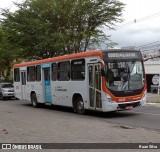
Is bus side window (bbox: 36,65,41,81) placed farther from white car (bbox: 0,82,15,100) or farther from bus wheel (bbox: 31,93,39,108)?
white car (bbox: 0,82,15,100)

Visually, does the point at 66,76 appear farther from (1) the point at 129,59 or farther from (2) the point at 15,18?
(2) the point at 15,18

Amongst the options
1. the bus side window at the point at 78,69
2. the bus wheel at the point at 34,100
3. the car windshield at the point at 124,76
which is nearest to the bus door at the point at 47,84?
the bus wheel at the point at 34,100

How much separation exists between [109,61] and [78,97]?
306cm

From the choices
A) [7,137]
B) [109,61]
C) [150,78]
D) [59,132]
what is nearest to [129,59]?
[109,61]

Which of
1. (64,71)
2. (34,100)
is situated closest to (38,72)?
(34,100)

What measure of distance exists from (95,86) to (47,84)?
5.94 m

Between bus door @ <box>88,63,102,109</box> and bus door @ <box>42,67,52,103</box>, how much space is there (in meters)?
5.19

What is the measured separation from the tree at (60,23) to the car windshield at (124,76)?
53.0 ft

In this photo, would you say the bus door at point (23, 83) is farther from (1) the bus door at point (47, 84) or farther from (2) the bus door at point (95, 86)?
(2) the bus door at point (95, 86)

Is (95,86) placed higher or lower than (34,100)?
higher

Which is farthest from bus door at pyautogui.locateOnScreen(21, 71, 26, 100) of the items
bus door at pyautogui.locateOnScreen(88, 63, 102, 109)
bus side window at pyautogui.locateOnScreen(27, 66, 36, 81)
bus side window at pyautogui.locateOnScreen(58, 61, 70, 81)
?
bus door at pyautogui.locateOnScreen(88, 63, 102, 109)

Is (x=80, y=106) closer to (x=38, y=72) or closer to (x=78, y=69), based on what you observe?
(x=78, y=69)

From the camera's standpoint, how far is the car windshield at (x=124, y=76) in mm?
16109

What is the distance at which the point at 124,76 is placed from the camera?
643 inches
